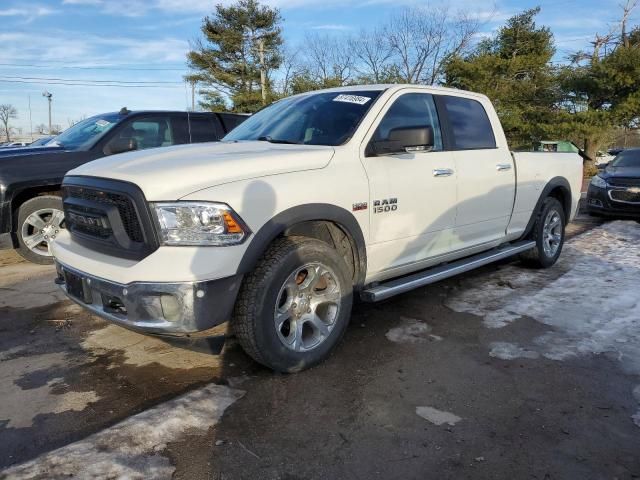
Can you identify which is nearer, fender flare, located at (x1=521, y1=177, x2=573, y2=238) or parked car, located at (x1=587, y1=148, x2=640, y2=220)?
fender flare, located at (x1=521, y1=177, x2=573, y2=238)

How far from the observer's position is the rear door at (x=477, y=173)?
4543 mm

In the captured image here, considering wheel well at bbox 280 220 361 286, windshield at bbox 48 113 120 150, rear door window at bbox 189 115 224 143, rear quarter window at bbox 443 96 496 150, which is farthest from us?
rear door window at bbox 189 115 224 143

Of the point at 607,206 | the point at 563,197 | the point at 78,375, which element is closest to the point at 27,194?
the point at 78,375

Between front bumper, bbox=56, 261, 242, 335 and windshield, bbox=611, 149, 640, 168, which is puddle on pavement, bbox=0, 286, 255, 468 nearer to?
front bumper, bbox=56, 261, 242, 335

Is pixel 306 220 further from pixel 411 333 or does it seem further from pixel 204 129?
pixel 204 129

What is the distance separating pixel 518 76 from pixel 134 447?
30.9 meters

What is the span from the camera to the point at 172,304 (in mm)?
2789

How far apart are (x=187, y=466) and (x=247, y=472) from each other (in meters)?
0.29

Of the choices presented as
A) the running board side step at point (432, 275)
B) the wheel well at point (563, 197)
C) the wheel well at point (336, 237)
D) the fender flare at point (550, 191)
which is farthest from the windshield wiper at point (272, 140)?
the wheel well at point (563, 197)

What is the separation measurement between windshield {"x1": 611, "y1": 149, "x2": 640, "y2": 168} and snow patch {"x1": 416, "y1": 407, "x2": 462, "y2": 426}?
10146 millimetres

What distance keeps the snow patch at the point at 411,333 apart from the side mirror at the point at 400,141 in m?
1.43

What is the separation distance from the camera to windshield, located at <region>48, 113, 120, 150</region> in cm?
654

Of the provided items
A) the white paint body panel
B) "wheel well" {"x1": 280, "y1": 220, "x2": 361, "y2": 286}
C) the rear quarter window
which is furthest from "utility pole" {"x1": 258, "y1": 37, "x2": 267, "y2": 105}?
"wheel well" {"x1": 280, "y1": 220, "x2": 361, "y2": 286}

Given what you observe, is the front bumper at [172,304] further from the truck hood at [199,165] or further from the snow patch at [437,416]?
the snow patch at [437,416]
